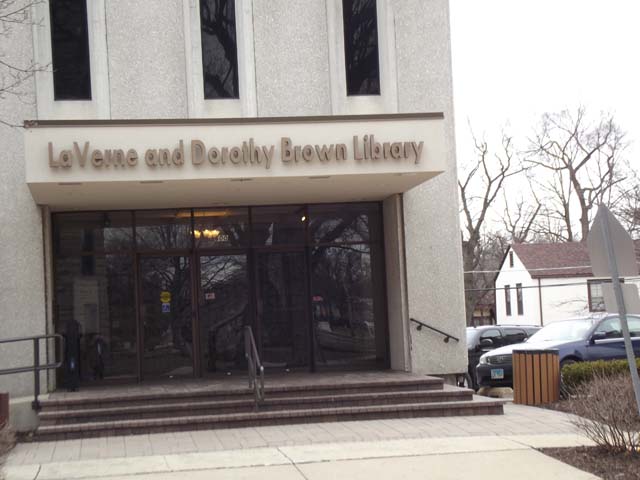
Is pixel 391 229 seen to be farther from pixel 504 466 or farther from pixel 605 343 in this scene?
pixel 504 466

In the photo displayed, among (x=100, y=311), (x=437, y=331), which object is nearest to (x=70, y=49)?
(x=100, y=311)

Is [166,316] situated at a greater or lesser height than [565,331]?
greater

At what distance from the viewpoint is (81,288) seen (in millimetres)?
16156

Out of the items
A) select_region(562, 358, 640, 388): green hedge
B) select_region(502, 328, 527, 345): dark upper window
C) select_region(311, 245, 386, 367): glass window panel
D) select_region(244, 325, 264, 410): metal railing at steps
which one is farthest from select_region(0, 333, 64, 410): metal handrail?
select_region(502, 328, 527, 345): dark upper window

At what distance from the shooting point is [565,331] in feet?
64.4

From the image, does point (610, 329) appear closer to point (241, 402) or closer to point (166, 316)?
point (241, 402)

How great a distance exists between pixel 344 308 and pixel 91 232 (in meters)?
4.84

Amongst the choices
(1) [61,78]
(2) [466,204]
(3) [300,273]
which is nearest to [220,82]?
(1) [61,78]

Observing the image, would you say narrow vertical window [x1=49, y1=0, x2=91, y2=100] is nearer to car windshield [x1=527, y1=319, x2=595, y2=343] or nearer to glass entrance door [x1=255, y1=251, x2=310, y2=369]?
glass entrance door [x1=255, y1=251, x2=310, y2=369]

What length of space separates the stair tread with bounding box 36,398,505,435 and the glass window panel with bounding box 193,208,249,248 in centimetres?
411

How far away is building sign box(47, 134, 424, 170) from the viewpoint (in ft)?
43.4

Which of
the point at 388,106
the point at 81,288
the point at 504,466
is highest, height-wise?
the point at 388,106

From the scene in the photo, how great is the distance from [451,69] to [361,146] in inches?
136

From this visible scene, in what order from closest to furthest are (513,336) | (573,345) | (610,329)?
(573,345) < (610,329) < (513,336)
